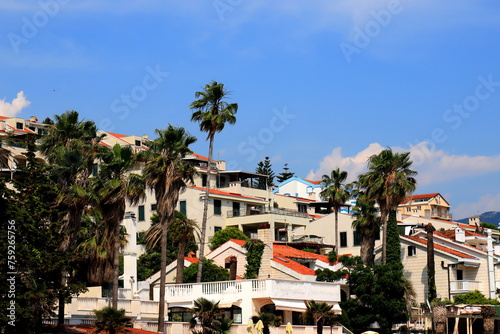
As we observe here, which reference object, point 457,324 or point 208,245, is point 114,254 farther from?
point 208,245

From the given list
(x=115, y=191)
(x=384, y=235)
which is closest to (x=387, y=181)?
(x=384, y=235)

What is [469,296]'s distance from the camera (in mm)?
67312

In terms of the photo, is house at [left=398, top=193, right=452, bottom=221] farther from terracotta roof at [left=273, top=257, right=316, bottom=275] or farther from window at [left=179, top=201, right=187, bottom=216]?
terracotta roof at [left=273, top=257, right=316, bottom=275]

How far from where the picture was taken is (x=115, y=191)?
44.6 meters

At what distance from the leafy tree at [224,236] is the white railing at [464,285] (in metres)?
22.6

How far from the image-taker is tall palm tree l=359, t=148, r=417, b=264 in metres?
68.1

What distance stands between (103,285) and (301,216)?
46.0 meters

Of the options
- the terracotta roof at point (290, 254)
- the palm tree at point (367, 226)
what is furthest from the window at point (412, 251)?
the terracotta roof at point (290, 254)

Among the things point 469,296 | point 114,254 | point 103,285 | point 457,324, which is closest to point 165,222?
point 114,254

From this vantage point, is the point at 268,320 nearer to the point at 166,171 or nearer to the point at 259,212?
the point at 166,171

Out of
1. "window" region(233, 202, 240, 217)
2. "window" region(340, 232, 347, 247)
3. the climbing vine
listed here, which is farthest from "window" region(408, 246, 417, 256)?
"window" region(233, 202, 240, 217)

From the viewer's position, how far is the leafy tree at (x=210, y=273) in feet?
192

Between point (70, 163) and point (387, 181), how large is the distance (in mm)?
33339

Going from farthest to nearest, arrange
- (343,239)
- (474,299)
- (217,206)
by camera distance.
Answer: (217,206), (343,239), (474,299)
